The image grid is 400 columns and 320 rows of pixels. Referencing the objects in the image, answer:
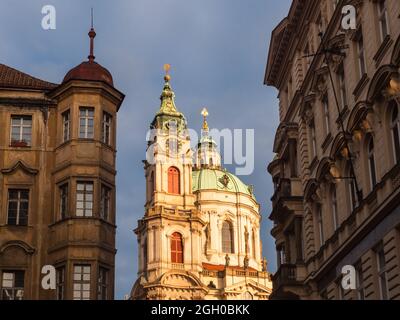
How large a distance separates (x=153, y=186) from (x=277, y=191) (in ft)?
184

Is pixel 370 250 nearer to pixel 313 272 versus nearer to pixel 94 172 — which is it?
pixel 313 272

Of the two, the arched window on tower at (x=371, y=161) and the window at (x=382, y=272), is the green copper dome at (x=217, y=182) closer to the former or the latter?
the arched window on tower at (x=371, y=161)

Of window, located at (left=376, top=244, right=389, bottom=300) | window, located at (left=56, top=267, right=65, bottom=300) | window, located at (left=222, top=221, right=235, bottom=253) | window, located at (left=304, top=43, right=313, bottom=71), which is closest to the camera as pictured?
window, located at (left=376, top=244, right=389, bottom=300)

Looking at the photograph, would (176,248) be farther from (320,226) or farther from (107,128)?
(107,128)

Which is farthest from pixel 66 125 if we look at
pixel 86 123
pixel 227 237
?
pixel 227 237

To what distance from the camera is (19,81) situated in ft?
117

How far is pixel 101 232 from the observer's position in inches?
1262

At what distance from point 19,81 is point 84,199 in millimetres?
6545

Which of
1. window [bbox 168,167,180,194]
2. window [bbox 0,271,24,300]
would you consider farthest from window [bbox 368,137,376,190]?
window [bbox 168,167,180,194]

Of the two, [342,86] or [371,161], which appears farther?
[342,86]

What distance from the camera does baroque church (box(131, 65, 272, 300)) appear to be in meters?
89.1

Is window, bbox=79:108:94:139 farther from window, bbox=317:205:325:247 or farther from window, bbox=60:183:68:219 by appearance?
window, bbox=317:205:325:247

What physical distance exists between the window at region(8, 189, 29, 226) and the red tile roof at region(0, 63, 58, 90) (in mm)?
4436

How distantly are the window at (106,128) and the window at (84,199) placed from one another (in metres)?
2.20
